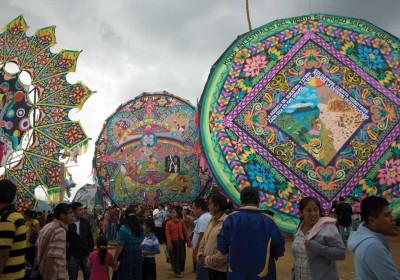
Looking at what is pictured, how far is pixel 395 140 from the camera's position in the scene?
11.4 metres

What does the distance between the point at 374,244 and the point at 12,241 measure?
2371 mm

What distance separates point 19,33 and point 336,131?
10.6m

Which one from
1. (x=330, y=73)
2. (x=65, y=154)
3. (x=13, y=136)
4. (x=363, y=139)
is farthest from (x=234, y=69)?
(x=13, y=136)

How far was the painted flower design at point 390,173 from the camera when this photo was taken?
36.7ft

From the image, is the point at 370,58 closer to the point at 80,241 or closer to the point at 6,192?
the point at 80,241


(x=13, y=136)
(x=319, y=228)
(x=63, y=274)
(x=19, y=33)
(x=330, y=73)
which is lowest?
(x=63, y=274)

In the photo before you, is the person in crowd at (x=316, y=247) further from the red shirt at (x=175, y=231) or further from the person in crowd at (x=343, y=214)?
the person in crowd at (x=343, y=214)

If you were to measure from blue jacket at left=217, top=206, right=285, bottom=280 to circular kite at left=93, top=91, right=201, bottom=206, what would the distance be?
18069 millimetres

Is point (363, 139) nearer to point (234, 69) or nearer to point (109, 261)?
point (234, 69)

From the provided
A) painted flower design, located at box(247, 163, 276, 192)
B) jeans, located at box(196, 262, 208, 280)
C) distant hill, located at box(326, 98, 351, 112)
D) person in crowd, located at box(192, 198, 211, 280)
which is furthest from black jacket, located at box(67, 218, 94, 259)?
distant hill, located at box(326, 98, 351, 112)

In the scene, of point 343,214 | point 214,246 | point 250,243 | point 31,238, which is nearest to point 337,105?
point 343,214

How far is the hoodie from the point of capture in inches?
87.0

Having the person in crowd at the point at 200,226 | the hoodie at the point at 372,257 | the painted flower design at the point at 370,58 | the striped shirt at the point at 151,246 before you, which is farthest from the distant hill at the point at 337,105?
the hoodie at the point at 372,257

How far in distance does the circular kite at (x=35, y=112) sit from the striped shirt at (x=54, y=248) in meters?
8.46
